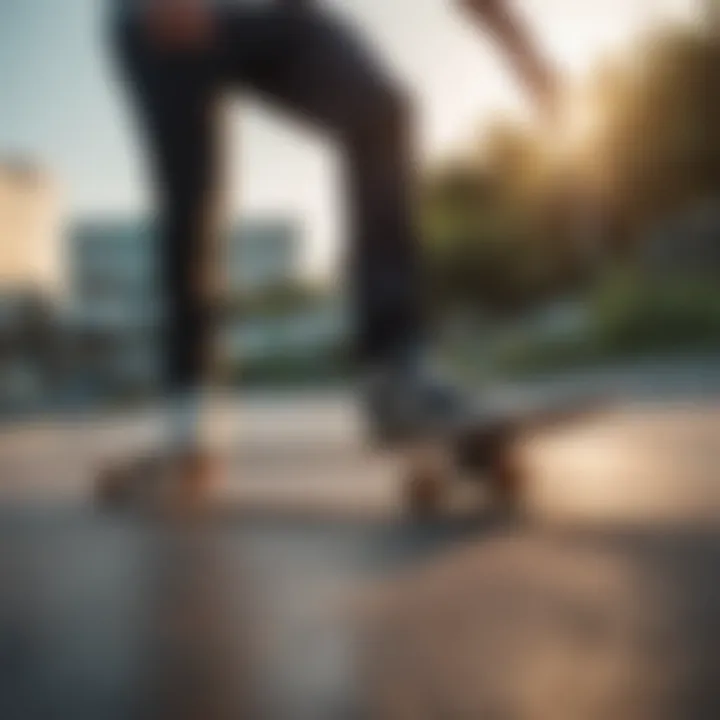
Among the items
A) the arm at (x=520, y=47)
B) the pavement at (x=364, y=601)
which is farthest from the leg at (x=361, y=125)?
the pavement at (x=364, y=601)

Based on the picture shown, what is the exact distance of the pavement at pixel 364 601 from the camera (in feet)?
2.20

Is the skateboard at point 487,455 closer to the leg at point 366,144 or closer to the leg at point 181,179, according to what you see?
the leg at point 366,144

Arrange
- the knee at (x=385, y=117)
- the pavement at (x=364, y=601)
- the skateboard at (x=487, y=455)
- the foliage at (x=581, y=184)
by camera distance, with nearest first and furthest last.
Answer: the pavement at (x=364, y=601)
the skateboard at (x=487, y=455)
the knee at (x=385, y=117)
the foliage at (x=581, y=184)

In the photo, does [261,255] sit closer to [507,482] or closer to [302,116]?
[302,116]

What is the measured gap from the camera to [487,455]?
1343mm

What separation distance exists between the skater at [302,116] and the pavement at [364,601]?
151 mm

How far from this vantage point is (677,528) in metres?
1.20

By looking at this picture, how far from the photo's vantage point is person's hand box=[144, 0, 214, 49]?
4.55 feet

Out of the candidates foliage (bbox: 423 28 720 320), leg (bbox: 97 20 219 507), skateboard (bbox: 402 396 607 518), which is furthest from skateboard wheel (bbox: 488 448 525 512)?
leg (bbox: 97 20 219 507)

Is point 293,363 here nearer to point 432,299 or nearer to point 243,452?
point 243,452

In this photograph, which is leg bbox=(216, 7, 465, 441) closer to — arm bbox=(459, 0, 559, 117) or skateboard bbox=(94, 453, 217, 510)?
arm bbox=(459, 0, 559, 117)

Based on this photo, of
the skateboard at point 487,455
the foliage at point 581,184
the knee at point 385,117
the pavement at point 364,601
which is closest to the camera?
the pavement at point 364,601

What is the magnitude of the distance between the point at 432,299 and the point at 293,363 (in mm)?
436

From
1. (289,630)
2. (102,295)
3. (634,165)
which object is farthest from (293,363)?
(289,630)
